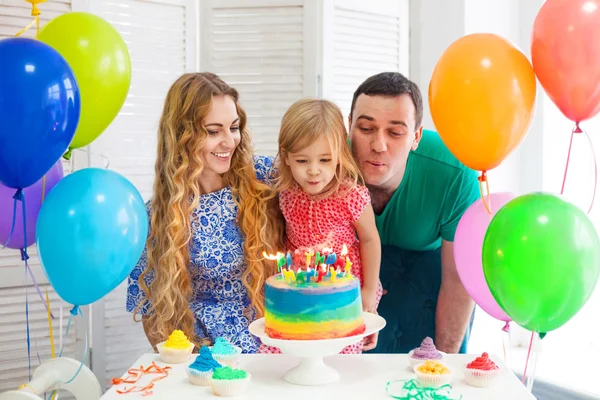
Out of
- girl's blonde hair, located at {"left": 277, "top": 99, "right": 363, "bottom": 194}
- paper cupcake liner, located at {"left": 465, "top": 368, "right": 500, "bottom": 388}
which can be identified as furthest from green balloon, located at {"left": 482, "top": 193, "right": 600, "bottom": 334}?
girl's blonde hair, located at {"left": 277, "top": 99, "right": 363, "bottom": 194}

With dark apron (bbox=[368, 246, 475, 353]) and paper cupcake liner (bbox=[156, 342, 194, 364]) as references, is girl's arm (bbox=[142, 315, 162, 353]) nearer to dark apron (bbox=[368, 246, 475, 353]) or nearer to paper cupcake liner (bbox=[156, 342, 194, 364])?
paper cupcake liner (bbox=[156, 342, 194, 364])

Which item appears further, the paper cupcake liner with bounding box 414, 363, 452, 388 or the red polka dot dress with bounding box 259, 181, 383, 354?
the red polka dot dress with bounding box 259, 181, 383, 354

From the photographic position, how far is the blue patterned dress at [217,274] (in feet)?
7.69

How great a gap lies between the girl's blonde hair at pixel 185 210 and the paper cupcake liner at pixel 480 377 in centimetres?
86

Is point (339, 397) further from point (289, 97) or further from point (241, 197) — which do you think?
point (289, 97)

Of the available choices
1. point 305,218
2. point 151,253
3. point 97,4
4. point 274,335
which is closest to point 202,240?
point 151,253

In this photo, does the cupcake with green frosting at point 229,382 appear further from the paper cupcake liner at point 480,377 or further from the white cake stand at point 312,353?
the paper cupcake liner at point 480,377

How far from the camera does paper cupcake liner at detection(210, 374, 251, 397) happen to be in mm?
1608

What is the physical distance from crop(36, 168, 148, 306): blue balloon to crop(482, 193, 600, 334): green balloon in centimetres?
88

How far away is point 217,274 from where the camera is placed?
7.75 ft

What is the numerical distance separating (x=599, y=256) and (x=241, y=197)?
3.90ft

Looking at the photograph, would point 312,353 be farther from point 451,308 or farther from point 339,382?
point 451,308

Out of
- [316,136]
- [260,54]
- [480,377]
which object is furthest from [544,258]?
[260,54]

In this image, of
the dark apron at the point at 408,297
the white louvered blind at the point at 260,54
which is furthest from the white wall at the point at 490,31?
the dark apron at the point at 408,297
